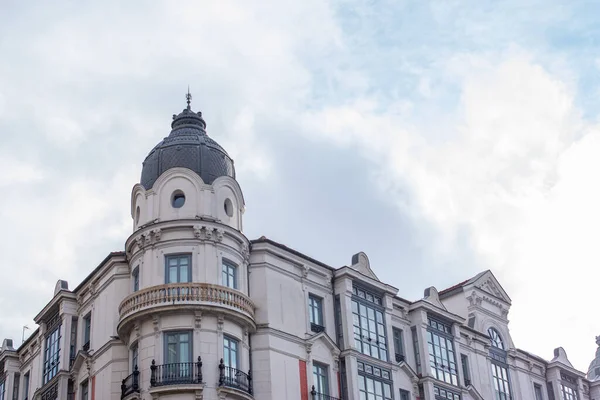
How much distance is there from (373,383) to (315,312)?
5.08 m

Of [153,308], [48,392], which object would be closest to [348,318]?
[153,308]

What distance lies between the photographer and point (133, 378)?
46.2 meters

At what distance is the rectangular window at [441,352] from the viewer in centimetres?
5838

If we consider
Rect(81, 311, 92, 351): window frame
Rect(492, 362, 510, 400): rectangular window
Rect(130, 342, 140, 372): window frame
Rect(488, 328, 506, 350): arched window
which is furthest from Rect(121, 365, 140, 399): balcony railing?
Rect(488, 328, 506, 350): arched window

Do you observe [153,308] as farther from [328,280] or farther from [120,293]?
[328,280]

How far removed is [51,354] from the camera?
55250 millimetres

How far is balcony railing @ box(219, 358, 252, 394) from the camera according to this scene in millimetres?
45656

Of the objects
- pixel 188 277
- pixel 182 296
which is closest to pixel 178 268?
pixel 188 277

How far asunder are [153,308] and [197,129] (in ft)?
38.8

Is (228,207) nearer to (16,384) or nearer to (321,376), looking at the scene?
(321,376)

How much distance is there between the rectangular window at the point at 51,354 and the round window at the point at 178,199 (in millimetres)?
11288

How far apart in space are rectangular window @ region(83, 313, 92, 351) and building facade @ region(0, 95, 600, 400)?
8cm

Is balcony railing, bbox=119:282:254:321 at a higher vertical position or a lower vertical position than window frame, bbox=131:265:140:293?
lower

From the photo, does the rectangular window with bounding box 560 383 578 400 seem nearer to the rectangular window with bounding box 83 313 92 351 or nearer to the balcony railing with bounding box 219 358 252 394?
the balcony railing with bounding box 219 358 252 394
